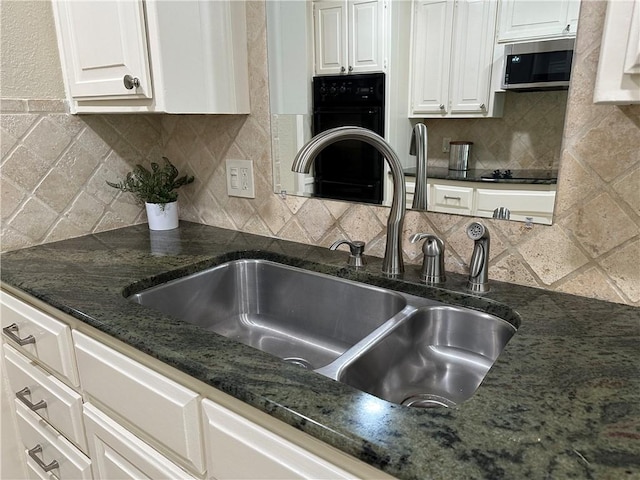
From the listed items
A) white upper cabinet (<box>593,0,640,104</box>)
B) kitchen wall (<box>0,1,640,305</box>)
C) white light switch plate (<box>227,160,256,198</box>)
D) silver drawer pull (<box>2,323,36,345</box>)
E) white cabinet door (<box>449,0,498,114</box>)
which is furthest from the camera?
white light switch plate (<box>227,160,256,198</box>)

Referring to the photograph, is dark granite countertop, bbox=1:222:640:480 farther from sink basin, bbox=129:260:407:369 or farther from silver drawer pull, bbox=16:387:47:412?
silver drawer pull, bbox=16:387:47:412

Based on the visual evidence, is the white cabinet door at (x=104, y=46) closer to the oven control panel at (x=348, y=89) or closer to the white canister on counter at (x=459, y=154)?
the oven control panel at (x=348, y=89)

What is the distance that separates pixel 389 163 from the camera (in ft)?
3.30

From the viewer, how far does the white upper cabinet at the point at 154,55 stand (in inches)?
43.6

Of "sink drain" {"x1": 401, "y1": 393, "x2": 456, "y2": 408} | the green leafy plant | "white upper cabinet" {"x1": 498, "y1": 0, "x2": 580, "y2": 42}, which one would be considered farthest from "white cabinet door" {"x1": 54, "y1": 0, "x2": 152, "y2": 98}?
"sink drain" {"x1": 401, "y1": 393, "x2": 456, "y2": 408}

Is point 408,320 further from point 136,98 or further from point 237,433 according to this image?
point 136,98

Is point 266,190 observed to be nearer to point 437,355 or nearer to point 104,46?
point 104,46

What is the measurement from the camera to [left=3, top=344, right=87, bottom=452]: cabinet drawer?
1.03 m

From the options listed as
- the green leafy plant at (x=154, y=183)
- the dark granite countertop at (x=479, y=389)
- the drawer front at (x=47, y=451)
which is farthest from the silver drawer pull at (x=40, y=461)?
the green leafy plant at (x=154, y=183)

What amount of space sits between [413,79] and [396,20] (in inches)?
6.1

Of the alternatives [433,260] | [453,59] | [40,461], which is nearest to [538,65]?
[453,59]

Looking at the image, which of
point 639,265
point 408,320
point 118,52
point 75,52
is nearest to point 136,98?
point 118,52

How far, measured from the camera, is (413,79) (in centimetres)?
110

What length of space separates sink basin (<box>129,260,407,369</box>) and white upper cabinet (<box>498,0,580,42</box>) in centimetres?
62
